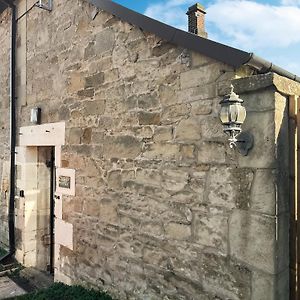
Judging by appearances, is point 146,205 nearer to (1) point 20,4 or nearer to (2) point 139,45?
(2) point 139,45

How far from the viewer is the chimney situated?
322 inches

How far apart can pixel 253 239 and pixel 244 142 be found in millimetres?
788

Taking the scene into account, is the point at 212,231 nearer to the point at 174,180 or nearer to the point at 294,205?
the point at 174,180

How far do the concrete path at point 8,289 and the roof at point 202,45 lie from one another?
13.4ft

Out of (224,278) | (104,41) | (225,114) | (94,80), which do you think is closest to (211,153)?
(225,114)

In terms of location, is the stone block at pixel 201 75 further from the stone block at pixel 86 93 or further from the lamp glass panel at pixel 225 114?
the stone block at pixel 86 93

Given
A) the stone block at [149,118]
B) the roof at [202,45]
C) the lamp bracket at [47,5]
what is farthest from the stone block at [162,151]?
the lamp bracket at [47,5]

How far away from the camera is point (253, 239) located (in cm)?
253

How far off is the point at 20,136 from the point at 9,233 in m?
1.89

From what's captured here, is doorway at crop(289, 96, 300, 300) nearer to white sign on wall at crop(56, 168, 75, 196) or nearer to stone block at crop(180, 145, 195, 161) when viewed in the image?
stone block at crop(180, 145, 195, 161)

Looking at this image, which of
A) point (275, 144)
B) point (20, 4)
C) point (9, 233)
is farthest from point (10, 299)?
point (20, 4)

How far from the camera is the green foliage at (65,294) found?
3959mm

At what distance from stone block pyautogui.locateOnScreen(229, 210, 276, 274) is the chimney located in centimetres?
659

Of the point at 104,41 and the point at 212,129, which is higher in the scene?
the point at 104,41
